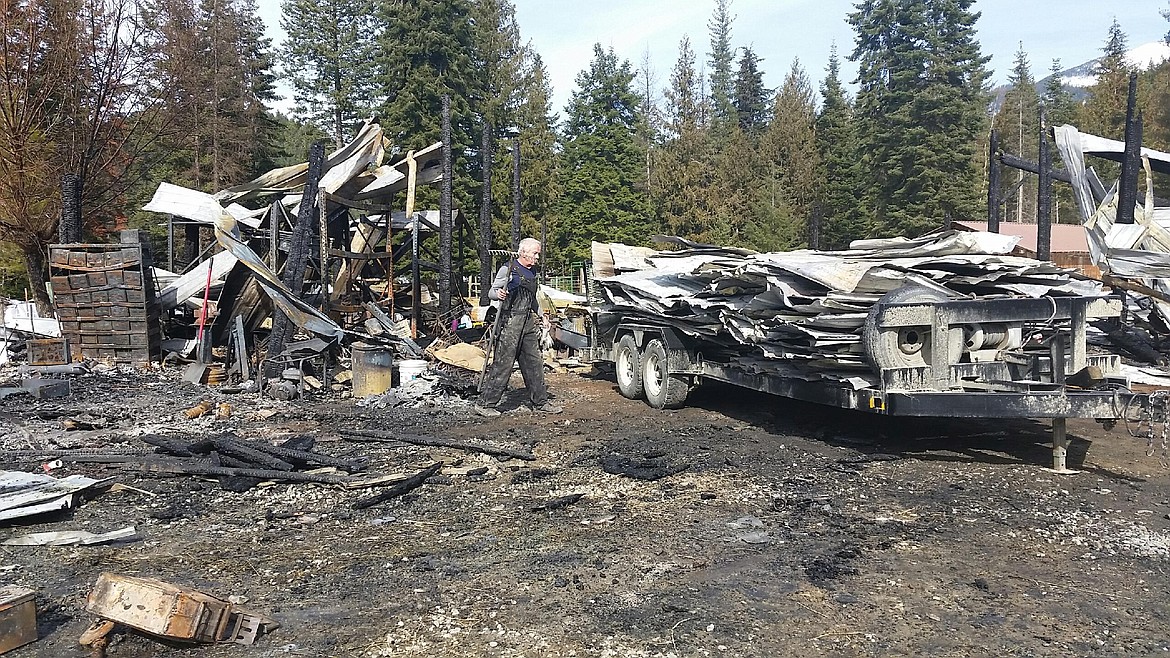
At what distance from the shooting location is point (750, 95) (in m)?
65.1

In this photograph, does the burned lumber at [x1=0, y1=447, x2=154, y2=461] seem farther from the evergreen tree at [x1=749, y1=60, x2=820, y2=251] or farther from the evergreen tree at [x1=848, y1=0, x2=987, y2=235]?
the evergreen tree at [x1=749, y1=60, x2=820, y2=251]

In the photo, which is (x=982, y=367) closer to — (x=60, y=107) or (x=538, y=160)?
(x=60, y=107)

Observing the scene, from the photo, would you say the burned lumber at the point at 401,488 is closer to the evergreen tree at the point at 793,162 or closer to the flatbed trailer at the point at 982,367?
the flatbed trailer at the point at 982,367

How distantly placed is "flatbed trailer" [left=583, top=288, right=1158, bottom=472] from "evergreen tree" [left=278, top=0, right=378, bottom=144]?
42.9 meters

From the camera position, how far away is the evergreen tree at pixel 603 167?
43031mm

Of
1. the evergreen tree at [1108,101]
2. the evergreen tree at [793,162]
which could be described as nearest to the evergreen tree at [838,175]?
the evergreen tree at [793,162]

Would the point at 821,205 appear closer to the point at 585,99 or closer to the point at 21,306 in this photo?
the point at 585,99

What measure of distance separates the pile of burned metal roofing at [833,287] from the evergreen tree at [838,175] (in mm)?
39005

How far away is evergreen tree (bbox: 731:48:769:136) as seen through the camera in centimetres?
6450

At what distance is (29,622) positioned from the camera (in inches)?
145

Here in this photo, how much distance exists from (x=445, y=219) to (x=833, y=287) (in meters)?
11.0

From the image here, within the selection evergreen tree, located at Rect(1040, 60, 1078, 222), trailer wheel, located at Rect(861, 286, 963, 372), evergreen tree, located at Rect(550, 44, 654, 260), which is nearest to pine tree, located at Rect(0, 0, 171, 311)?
trailer wheel, located at Rect(861, 286, 963, 372)

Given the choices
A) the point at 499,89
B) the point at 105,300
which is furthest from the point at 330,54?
the point at 105,300

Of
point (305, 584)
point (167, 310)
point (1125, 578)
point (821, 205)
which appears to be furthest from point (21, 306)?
point (821, 205)
